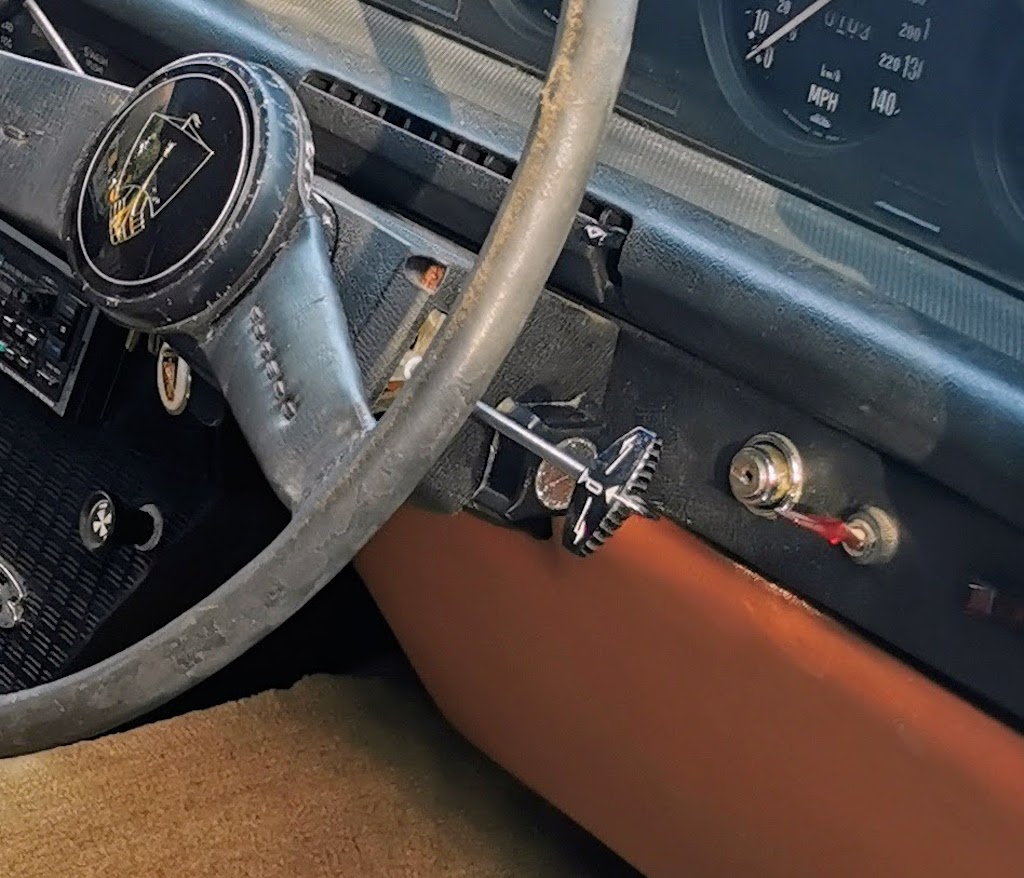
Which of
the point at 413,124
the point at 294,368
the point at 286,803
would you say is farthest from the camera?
the point at 286,803

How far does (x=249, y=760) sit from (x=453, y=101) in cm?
69

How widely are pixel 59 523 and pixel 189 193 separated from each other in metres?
0.57

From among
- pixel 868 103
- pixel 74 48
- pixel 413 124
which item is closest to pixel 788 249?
pixel 868 103

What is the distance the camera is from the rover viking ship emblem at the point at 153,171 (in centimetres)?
77

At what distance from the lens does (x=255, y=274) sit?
74cm

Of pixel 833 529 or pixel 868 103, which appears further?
pixel 868 103

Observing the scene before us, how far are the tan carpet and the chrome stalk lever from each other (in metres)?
0.67

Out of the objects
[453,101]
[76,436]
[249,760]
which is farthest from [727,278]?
[249,760]

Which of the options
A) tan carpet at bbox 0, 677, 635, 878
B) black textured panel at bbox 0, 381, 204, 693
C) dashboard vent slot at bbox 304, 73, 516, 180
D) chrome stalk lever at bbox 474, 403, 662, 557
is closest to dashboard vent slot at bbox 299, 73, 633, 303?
dashboard vent slot at bbox 304, 73, 516, 180

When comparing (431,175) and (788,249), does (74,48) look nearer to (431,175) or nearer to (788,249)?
(431,175)

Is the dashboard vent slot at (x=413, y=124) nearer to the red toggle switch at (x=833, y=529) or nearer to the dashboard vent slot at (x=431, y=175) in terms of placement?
the dashboard vent slot at (x=431, y=175)

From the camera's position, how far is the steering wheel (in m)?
0.59

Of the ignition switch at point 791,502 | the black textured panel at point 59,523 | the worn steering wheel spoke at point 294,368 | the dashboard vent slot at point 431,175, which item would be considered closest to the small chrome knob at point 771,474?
the ignition switch at point 791,502

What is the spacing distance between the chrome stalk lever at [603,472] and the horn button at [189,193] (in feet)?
0.46
